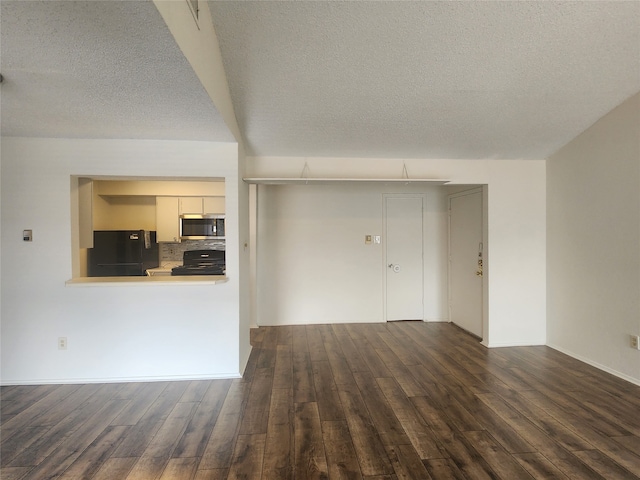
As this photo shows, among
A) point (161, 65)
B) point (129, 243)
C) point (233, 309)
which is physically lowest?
point (233, 309)

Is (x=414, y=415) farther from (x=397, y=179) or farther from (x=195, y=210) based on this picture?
(x=195, y=210)

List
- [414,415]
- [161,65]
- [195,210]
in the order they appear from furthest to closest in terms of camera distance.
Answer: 1. [195,210]
2. [414,415]
3. [161,65]

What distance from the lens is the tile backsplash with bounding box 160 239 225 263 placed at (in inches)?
210

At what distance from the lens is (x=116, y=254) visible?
4.52 meters

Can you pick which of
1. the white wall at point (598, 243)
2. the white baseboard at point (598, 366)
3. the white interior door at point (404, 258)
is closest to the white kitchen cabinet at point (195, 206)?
the white interior door at point (404, 258)

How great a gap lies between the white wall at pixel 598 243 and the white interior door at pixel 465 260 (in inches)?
32.1

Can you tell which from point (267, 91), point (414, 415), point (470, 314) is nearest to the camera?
point (414, 415)

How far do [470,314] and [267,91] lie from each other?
395cm

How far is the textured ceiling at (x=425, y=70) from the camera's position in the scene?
6.91ft

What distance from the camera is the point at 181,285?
3047mm

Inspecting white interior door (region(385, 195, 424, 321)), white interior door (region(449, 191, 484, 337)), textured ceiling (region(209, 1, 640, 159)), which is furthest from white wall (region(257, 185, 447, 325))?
textured ceiling (region(209, 1, 640, 159))

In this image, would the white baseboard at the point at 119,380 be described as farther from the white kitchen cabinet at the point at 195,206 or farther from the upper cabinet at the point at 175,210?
the white kitchen cabinet at the point at 195,206

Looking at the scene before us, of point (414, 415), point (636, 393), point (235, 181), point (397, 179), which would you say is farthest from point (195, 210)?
point (636, 393)

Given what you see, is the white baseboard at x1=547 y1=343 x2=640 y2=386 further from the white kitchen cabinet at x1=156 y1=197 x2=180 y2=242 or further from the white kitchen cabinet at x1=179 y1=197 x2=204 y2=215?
the white kitchen cabinet at x1=156 y1=197 x2=180 y2=242
